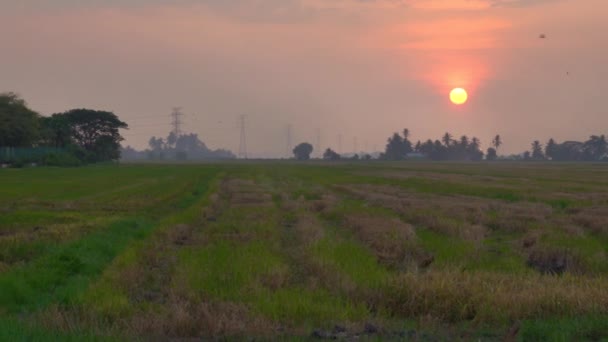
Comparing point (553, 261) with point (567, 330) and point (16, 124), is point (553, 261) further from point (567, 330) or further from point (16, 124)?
point (16, 124)

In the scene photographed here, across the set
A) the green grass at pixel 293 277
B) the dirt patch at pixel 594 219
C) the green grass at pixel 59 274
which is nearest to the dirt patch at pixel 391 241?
the green grass at pixel 293 277

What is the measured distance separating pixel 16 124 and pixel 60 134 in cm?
2041

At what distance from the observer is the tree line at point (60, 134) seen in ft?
273

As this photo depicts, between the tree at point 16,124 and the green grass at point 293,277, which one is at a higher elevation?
the tree at point 16,124

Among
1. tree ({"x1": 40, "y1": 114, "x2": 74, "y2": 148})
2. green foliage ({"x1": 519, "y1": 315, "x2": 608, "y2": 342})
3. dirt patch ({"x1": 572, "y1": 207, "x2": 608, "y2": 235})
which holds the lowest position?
dirt patch ({"x1": 572, "y1": 207, "x2": 608, "y2": 235})

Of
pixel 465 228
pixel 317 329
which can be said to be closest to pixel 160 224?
pixel 465 228

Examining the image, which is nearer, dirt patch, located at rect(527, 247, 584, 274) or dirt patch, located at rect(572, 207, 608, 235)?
dirt patch, located at rect(527, 247, 584, 274)

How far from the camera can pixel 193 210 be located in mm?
26125

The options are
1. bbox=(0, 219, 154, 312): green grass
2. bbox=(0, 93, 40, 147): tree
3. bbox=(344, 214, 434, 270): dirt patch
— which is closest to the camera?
bbox=(0, 219, 154, 312): green grass

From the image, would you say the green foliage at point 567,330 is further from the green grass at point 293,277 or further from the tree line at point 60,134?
the tree line at point 60,134

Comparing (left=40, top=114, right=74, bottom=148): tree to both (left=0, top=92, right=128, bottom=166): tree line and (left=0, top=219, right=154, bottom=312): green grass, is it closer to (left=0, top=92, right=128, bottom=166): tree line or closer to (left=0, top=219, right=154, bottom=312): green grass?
(left=0, top=92, right=128, bottom=166): tree line

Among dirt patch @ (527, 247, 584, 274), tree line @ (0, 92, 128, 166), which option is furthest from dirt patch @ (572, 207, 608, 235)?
tree line @ (0, 92, 128, 166)

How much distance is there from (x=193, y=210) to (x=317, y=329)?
1845 cm

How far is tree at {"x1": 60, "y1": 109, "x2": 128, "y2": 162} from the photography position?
352 feet
